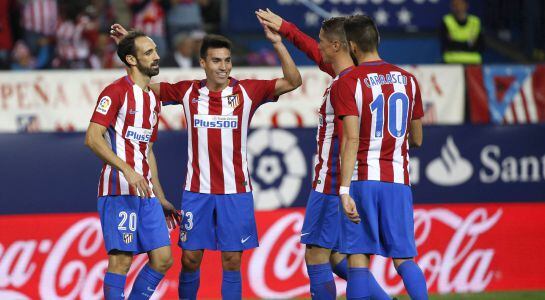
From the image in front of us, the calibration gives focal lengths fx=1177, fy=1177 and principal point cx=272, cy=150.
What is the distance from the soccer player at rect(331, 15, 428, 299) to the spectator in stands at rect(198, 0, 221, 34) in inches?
306

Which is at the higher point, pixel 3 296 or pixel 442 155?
pixel 442 155

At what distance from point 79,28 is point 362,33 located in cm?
785

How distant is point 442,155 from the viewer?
1046 centimetres

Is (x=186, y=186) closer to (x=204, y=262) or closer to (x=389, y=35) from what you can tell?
(x=204, y=262)

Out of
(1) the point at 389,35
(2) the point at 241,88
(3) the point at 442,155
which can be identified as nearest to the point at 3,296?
(2) the point at 241,88

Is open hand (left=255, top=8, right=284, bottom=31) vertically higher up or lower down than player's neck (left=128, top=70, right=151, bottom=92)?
higher up

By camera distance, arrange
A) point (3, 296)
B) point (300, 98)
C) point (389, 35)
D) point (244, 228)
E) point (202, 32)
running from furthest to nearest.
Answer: point (389, 35) → point (202, 32) → point (300, 98) → point (3, 296) → point (244, 228)

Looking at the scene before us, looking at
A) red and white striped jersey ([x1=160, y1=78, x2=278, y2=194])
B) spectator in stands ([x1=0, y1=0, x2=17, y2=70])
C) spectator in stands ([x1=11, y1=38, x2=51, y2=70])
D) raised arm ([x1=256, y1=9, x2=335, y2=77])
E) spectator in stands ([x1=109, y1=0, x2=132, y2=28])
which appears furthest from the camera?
spectator in stands ([x1=109, y1=0, x2=132, y2=28])

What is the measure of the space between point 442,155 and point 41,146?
350 cm

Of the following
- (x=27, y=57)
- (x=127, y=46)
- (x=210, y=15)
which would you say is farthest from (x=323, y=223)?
(x=210, y=15)

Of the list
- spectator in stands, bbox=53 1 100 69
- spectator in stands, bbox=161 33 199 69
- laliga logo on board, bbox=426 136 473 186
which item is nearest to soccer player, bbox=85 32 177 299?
laliga logo on board, bbox=426 136 473 186

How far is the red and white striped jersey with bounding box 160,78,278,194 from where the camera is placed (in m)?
7.96

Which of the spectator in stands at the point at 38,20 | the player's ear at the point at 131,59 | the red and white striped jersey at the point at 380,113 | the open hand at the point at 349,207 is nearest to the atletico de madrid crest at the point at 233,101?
the player's ear at the point at 131,59

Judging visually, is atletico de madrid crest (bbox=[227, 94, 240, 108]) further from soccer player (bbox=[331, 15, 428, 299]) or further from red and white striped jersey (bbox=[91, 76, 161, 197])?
soccer player (bbox=[331, 15, 428, 299])
